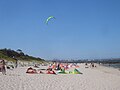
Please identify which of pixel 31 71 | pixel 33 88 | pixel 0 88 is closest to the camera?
pixel 0 88

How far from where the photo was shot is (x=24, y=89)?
34.4 ft

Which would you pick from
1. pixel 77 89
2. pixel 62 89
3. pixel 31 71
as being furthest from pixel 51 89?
pixel 31 71

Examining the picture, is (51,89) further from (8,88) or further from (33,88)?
(8,88)

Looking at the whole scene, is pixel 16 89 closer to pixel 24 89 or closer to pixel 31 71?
pixel 24 89

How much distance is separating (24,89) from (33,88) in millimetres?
641

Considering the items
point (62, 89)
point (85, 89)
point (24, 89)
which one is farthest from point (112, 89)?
point (24, 89)

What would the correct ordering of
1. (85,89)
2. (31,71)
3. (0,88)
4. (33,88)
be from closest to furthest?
(0,88)
(33,88)
(85,89)
(31,71)

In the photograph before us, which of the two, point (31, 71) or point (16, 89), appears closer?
point (16, 89)

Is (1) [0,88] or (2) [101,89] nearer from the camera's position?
(1) [0,88]

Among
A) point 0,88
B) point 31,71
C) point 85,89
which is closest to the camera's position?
point 0,88

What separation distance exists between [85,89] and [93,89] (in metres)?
0.42

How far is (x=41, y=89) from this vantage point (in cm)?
1089

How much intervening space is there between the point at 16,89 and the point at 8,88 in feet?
1.15

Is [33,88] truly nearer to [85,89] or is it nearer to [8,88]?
[8,88]
